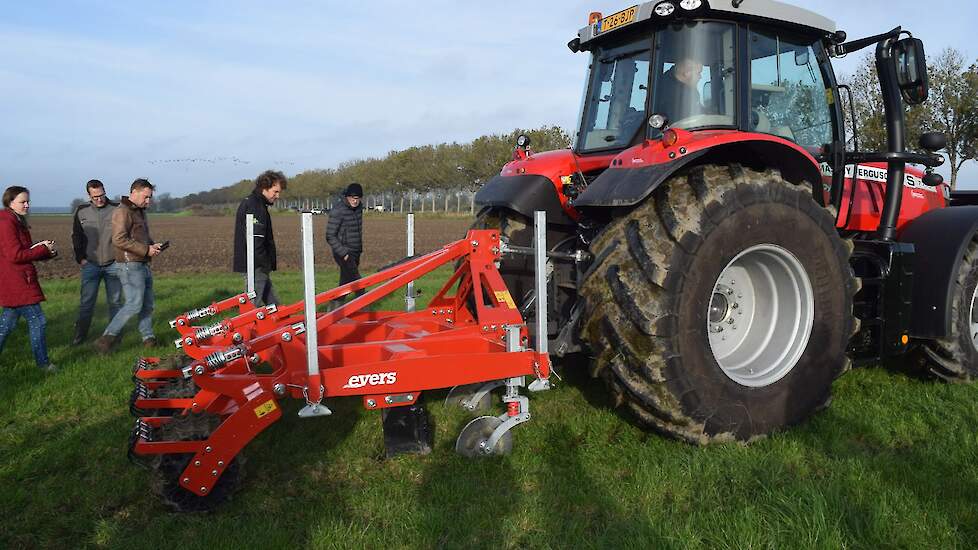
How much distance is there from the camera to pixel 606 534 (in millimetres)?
2752

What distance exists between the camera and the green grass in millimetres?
2746

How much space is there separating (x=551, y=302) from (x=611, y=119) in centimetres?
141

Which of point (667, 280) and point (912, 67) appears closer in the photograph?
point (667, 280)

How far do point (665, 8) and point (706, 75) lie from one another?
462 mm

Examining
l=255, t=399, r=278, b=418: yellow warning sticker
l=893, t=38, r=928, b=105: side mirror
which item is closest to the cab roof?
l=893, t=38, r=928, b=105: side mirror

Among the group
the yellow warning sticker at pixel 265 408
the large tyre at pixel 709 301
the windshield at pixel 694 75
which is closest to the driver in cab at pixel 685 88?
the windshield at pixel 694 75

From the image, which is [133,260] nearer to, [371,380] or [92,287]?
[92,287]

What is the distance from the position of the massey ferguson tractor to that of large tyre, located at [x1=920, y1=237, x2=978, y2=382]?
0.02m

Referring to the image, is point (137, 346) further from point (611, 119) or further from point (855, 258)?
point (855, 258)

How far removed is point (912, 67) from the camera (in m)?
4.09

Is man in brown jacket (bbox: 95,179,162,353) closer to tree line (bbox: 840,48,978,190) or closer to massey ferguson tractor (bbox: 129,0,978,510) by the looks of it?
massey ferguson tractor (bbox: 129,0,978,510)

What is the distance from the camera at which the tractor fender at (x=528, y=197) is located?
438 cm

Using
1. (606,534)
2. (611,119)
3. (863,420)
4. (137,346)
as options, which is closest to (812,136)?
(611,119)

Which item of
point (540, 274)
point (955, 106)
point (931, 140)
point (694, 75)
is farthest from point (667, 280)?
point (955, 106)
